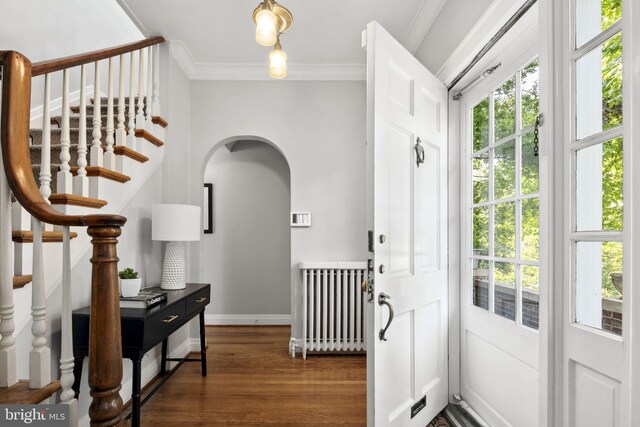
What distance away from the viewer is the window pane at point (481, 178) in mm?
1982

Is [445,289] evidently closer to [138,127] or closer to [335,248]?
[335,248]

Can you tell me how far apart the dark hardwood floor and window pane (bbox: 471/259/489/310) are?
3.23 ft

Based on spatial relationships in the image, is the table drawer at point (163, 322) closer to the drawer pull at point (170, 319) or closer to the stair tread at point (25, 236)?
the drawer pull at point (170, 319)

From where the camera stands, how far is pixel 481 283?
2.00 meters

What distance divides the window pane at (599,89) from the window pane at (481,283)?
1.05 metres

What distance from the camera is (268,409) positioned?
2156 millimetres

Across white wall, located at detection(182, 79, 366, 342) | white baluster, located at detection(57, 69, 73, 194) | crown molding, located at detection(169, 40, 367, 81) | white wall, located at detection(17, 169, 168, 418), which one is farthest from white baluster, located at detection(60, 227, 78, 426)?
crown molding, located at detection(169, 40, 367, 81)

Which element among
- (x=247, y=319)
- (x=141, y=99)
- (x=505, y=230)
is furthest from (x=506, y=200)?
(x=247, y=319)

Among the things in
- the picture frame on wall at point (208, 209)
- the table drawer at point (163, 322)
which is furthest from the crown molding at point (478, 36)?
the picture frame on wall at point (208, 209)

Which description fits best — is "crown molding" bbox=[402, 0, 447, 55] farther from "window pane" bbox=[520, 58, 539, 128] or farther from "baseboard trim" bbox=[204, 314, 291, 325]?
"baseboard trim" bbox=[204, 314, 291, 325]

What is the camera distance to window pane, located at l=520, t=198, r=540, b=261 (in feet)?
5.31

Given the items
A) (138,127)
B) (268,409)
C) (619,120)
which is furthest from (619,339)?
(138,127)

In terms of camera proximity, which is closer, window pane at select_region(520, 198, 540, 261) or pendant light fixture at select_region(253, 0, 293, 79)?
pendant light fixture at select_region(253, 0, 293, 79)

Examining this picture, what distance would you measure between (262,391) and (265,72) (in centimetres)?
273
